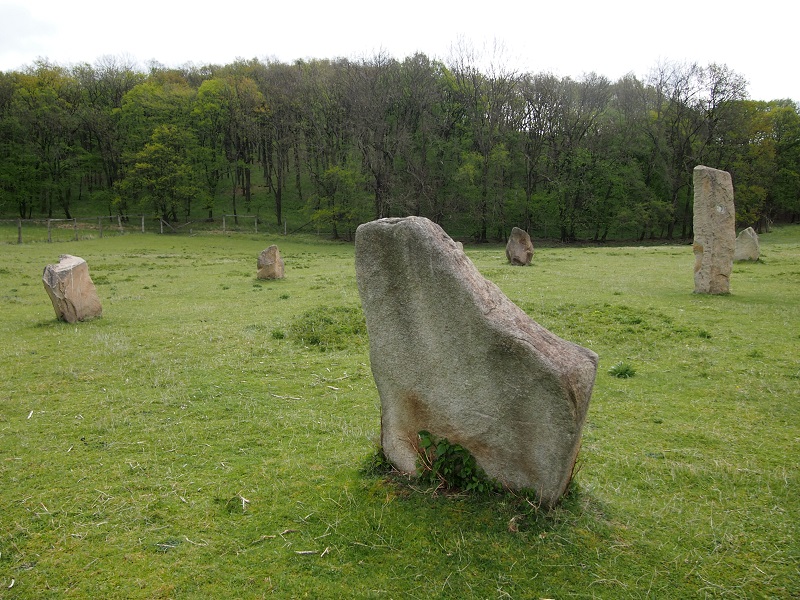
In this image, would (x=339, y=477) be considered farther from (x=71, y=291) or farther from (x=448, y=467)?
(x=71, y=291)

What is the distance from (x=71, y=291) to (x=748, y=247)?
2583 centimetres

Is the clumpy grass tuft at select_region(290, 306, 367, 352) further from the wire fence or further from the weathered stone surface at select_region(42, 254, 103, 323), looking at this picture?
the wire fence

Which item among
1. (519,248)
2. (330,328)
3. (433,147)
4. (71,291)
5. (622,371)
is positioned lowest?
(622,371)

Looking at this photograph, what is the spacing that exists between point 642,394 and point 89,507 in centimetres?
744

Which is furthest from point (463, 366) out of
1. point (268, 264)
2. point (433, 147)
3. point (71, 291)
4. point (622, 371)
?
point (433, 147)

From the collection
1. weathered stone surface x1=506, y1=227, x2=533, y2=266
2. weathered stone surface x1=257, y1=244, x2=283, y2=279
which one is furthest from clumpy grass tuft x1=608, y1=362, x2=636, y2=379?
weathered stone surface x1=257, y1=244, x2=283, y2=279

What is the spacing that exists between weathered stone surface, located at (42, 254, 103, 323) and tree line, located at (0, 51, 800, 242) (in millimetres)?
37586

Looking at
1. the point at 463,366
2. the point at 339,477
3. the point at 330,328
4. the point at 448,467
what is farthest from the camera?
the point at 330,328

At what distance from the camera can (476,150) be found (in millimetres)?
55906

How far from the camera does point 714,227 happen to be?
15859mm

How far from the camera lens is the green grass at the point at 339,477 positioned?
430cm

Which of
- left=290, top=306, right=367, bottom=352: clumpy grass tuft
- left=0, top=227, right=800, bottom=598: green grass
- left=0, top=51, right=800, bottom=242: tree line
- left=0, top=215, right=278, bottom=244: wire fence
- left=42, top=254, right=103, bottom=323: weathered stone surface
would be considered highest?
left=0, top=51, right=800, bottom=242: tree line

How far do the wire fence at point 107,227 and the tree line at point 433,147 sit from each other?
2.53 meters

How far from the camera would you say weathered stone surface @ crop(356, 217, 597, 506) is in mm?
4676
